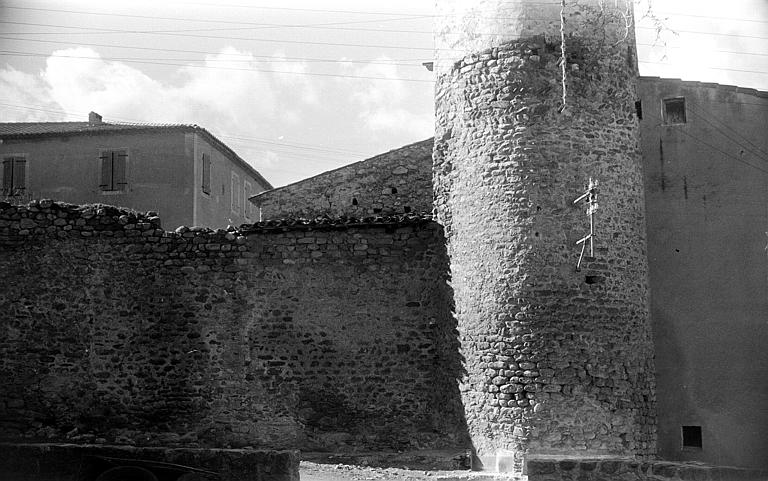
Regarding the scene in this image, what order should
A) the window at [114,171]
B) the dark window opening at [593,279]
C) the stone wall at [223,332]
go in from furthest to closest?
1. the window at [114,171]
2. the stone wall at [223,332]
3. the dark window opening at [593,279]

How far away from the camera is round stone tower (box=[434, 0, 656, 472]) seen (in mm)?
15000

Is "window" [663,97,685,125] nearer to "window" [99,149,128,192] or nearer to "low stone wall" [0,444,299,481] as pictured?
"low stone wall" [0,444,299,481]

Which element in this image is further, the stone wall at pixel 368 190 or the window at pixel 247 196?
the window at pixel 247 196

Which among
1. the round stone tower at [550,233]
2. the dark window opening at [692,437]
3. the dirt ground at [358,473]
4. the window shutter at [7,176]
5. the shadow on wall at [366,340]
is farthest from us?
the window shutter at [7,176]

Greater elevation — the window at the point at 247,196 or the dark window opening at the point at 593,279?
the window at the point at 247,196

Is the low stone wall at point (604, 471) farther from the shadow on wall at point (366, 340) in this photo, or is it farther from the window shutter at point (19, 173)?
the window shutter at point (19, 173)

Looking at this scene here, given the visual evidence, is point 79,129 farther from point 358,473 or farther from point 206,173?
point 358,473

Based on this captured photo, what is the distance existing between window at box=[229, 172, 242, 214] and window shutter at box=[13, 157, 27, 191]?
528cm

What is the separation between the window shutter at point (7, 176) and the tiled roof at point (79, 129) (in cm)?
64

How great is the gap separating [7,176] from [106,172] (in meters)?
2.57

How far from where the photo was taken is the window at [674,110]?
18.5m

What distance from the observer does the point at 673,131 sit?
18.4 metres

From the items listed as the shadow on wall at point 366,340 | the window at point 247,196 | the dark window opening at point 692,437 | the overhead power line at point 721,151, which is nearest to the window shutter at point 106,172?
the window at point 247,196

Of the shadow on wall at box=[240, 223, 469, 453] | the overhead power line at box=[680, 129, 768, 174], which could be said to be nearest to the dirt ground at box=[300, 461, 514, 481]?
the shadow on wall at box=[240, 223, 469, 453]
